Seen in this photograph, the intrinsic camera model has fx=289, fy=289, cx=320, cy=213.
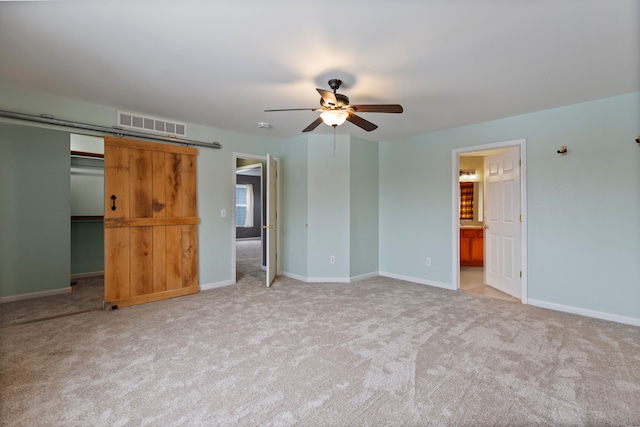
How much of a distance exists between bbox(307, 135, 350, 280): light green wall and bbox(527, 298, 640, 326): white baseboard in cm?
261

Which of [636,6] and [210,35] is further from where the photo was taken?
[210,35]

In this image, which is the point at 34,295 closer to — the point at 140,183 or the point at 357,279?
the point at 140,183

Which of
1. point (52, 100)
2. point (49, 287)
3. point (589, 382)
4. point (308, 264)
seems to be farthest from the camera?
point (308, 264)

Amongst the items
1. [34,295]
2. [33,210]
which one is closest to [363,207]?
[33,210]

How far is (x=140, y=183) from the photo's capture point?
3.81 m

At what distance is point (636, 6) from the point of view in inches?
68.9

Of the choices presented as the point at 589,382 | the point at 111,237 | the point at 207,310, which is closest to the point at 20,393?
the point at 207,310

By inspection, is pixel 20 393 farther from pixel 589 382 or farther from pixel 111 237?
pixel 589 382

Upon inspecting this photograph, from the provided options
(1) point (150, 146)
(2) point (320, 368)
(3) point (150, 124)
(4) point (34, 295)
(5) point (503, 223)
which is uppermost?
(3) point (150, 124)

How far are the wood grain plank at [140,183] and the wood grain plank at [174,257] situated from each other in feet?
1.25

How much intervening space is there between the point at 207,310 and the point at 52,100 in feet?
9.85

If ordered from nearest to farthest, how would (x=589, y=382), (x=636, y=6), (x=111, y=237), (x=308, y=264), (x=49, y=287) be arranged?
(x=636, y=6) → (x=589, y=382) → (x=111, y=237) → (x=49, y=287) → (x=308, y=264)

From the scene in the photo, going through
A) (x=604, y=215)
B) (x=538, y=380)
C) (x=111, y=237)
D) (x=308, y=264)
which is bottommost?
(x=538, y=380)

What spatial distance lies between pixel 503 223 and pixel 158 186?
495 cm
